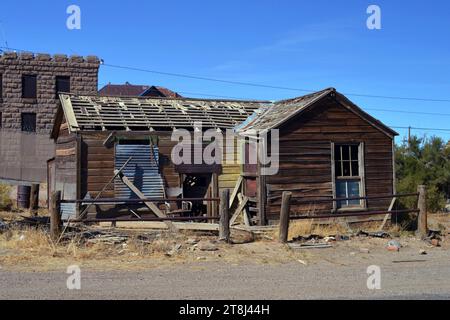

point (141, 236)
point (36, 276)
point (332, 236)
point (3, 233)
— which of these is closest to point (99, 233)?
point (141, 236)

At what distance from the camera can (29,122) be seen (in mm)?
32750

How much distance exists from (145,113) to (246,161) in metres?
3.89

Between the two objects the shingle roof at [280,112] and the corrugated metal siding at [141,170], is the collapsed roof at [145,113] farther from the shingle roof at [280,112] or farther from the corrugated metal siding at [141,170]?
the shingle roof at [280,112]

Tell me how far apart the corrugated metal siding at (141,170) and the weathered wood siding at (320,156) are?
3616mm

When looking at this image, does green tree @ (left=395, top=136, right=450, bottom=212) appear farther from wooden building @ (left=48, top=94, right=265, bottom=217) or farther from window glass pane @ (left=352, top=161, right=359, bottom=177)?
wooden building @ (left=48, top=94, right=265, bottom=217)

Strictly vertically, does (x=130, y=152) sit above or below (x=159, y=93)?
below

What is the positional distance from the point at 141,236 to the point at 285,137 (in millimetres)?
5427

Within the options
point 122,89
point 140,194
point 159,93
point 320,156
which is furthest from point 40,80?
point 320,156

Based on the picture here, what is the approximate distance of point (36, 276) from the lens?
835cm

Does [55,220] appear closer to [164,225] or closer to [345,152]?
[164,225]

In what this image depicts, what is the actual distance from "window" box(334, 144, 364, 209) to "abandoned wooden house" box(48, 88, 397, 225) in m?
0.03

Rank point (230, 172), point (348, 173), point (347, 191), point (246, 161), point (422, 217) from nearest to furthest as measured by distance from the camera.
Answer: point (422, 217) → point (347, 191) → point (348, 173) → point (246, 161) → point (230, 172)

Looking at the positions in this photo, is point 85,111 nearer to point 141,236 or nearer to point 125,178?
point 125,178
